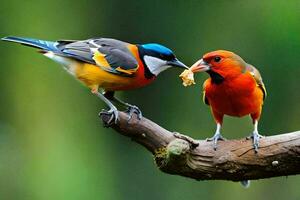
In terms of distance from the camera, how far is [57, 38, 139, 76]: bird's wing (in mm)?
4332

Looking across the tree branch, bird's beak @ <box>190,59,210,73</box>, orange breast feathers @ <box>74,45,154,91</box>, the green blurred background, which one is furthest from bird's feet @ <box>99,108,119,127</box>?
the green blurred background

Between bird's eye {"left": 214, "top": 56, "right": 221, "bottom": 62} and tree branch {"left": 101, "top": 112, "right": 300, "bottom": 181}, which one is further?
bird's eye {"left": 214, "top": 56, "right": 221, "bottom": 62}

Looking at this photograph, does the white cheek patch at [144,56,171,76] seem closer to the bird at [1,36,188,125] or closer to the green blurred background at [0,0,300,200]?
the bird at [1,36,188,125]

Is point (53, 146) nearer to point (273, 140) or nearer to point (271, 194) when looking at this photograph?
point (271, 194)

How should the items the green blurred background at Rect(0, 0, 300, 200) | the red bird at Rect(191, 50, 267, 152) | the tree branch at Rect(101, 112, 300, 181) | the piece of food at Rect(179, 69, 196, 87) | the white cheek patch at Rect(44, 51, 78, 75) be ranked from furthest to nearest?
the green blurred background at Rect(0, 0, 300, 200) < the white cheek patch at Rect(44, 51, 78, 75) < the red bird at Rect(191, 50, 267, 152) < the piece of food at Rect(179, 69, 196, 87) < the tree branch at Rect(101, 112, 300, 181)

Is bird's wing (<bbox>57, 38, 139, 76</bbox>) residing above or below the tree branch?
above

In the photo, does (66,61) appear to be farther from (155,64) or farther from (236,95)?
(236,95)

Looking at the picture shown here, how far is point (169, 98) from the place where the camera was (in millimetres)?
8266

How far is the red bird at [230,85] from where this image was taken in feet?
14.0

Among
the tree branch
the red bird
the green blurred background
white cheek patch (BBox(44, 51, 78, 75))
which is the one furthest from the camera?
the green blurred background

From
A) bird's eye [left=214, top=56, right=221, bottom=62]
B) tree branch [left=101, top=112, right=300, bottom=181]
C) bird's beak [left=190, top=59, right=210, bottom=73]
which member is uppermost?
bird's eye [left=214, top=56, right=221, bottom=62]

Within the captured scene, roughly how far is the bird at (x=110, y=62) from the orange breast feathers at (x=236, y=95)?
0.21m

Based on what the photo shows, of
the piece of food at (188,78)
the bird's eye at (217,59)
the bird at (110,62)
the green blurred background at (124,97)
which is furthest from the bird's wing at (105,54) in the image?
the green blurred background at (124,97)

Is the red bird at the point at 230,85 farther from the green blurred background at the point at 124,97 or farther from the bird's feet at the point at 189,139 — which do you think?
the green blurred background at the point at 124,97
